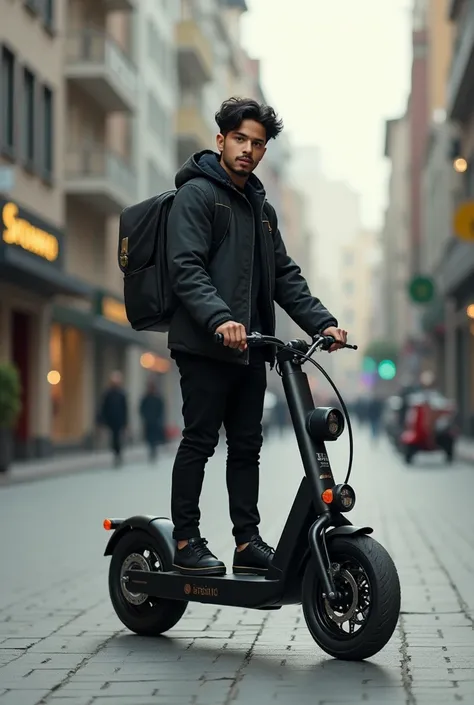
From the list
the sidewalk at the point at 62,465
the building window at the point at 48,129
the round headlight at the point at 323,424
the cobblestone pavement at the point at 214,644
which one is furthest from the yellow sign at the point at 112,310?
the round headlight at the point at 323,424

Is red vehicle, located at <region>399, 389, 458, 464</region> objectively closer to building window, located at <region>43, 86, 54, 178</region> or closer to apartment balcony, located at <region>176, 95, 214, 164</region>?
building window, located at <region>43, 86, 54, 178</region>

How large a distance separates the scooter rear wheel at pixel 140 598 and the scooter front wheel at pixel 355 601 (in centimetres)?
86

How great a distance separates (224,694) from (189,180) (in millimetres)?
2119

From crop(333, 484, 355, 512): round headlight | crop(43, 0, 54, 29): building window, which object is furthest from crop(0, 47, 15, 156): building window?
crop(333, 484, 355, 512): round headlight

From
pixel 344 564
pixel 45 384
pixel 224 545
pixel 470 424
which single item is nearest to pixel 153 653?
pixel 344 564

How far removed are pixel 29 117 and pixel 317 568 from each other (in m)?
27.4

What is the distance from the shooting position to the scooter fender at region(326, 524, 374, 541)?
5578mm

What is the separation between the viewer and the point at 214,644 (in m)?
6.26

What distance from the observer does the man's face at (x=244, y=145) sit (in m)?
6.03

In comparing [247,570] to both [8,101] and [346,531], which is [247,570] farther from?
[8,101]

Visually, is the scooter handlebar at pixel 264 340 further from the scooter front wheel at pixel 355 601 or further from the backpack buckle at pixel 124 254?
the scooter front wheel at pixel 355 601

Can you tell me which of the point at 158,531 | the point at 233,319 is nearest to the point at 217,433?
the point at 158,531

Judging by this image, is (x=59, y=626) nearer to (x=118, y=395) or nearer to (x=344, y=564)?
(x=344, y=564)

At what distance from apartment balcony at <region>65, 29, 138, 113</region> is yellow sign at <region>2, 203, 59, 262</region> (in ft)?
23.0
